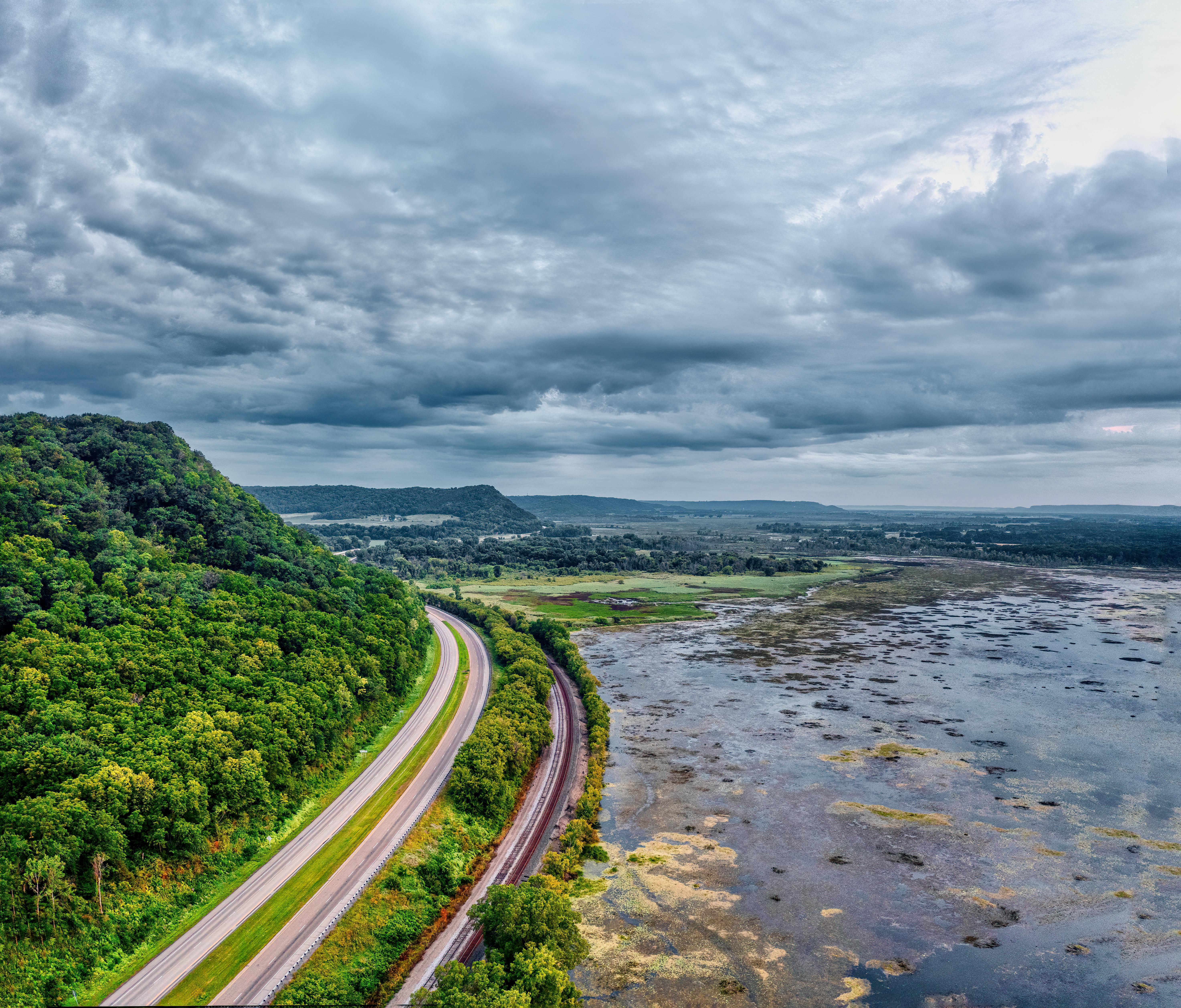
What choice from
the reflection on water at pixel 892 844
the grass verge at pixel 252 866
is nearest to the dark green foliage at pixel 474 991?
the reflection on water at pixel 892 844

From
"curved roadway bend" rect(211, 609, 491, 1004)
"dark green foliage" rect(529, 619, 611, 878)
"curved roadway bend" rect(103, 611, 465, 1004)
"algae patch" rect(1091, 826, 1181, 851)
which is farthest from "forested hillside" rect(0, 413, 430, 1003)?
"algae patch" rect(1091, 826, 1181, 851)

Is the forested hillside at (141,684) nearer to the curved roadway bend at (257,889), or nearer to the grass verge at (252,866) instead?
the grass verge at (252,866)

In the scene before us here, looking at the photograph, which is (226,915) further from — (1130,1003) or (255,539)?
(255,539)

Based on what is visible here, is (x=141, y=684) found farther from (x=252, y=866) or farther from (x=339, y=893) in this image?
(x=339, y=893)

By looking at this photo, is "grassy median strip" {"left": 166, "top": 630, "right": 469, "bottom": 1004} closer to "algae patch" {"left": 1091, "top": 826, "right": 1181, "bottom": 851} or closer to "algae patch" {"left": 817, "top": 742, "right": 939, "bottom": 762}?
"algae patch" {"left": 817, "top": 742, "right": 939, "bottom": 762}

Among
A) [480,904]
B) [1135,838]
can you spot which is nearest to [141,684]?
[480,904]
